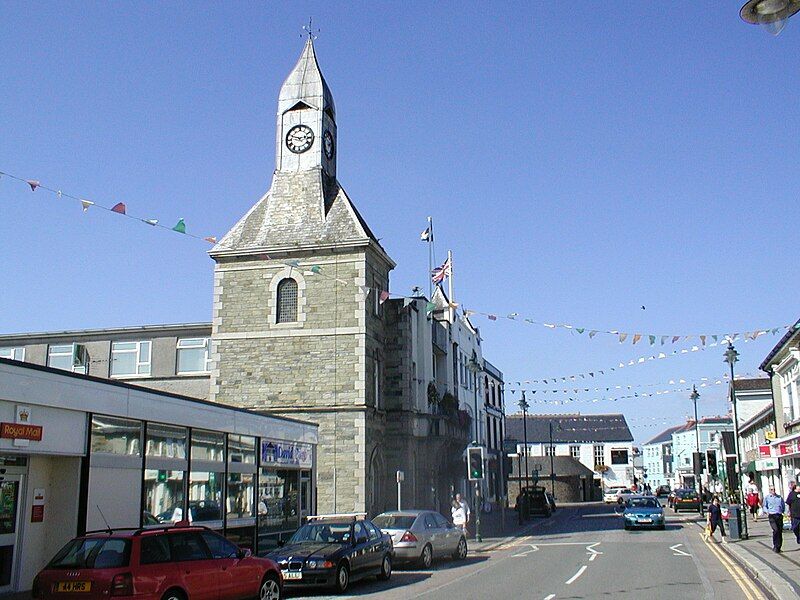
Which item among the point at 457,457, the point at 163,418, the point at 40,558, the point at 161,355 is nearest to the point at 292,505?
the point at 163,418

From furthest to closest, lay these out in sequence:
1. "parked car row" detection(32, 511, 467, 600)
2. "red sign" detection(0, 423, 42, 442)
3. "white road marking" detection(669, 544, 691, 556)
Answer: "white road marking" detection(669, 544, 691, 556) → "red sign" detection(0, 423, 42, 442) → "parked car row" detection(32, 511, 467, 600)

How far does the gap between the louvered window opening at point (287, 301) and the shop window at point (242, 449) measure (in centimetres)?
1276

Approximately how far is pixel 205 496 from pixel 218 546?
657cm

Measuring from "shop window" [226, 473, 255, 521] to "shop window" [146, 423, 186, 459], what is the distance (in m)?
2.37

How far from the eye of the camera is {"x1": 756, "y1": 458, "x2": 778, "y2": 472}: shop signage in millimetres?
41134

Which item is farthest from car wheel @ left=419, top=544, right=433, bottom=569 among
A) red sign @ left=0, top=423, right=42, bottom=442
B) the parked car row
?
red sign @ left=0, top=423, right=42, bottom=442

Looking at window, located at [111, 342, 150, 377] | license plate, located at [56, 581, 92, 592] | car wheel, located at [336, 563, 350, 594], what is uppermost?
window, located at [111, 342, 150, 377]

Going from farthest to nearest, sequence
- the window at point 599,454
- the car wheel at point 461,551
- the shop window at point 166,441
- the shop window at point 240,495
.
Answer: the window at point 599,454 < the car wheel at point 461,551 < the shop window at point 240,495 < the shop window at point 166,441

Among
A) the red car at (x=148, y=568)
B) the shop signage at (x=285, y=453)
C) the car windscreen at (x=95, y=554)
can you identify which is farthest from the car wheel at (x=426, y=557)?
the car windscreen at (x=95, y=554)

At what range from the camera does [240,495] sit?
21312 mm

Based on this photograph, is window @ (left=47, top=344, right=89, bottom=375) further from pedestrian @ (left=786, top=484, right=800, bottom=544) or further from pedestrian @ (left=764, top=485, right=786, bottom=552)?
pedestrian @ (left=786, top=484, right=800, bottom=544)

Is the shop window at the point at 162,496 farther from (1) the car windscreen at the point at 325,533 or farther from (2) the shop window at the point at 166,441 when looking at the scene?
(1) the car windscreen at the point at 325,533

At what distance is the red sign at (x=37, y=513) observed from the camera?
15805 millimetres

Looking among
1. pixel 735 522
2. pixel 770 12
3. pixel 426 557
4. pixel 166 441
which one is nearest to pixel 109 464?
pixel 166 441
